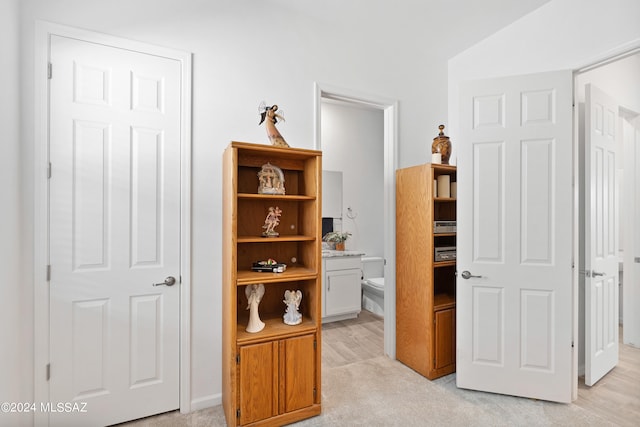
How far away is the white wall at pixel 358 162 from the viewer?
182 inches

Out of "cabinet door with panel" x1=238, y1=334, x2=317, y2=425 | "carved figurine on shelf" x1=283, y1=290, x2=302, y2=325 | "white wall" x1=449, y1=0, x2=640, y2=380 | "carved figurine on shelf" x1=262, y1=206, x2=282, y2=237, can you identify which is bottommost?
"cabinet door with panel" x1=238, y1=334, x2=317, y2=425

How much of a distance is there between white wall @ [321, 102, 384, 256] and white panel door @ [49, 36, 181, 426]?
2815mm

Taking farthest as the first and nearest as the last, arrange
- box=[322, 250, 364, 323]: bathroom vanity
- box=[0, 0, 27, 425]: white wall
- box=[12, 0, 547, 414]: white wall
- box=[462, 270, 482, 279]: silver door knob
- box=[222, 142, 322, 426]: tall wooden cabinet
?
box=[322, 250, 364, 323]: bathroom vanity, box=[462, 270, 482, 279]: silver door knob, box=[222, 142, 322, 426]: tall wooden cabinet, box=[12, 0, 547, 414]: white wall, box=[0, 0, 27, 425]: white wall

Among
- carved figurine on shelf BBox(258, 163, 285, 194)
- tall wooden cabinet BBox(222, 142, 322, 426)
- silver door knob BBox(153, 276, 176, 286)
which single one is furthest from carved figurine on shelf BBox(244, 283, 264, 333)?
carved figurine on shelf BBox(258, 163, 285, 194)

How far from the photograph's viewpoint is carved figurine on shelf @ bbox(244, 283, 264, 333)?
1951mm

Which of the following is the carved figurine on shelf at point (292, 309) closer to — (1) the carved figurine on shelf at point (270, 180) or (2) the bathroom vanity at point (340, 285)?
(1) the carved figurine on shelf at point (270, 180)

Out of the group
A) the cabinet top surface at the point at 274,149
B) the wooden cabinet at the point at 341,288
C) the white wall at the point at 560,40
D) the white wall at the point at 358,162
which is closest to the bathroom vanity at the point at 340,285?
→ the wooden cabinet at the point at 341,288

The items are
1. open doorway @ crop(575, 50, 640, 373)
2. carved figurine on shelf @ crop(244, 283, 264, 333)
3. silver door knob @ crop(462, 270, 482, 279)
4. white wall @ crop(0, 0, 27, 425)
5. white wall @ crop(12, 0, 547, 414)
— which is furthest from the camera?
open doorway @ crop(575, 50, 640, 373)

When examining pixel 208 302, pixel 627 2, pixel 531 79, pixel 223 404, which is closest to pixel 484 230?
pixel 531 79

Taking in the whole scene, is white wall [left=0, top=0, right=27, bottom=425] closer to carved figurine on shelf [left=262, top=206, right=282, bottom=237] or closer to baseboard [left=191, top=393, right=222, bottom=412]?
baseboard [left=191, top=393, right=222, bottom=412]

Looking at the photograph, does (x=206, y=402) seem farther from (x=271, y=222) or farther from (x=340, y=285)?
(x=340, y=285)

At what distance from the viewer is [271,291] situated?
229 centimetres

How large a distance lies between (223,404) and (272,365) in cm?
57

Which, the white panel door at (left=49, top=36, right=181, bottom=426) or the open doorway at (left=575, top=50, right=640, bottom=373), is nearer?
the white panel door at (left=49, top=36, right=181, bottom=426)
